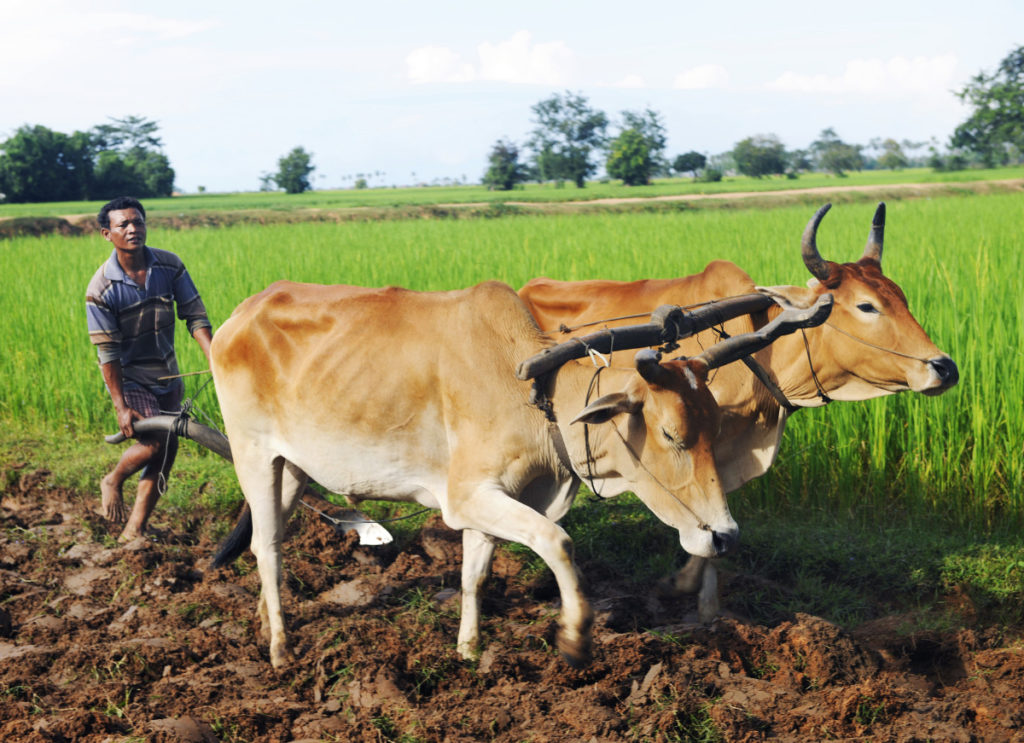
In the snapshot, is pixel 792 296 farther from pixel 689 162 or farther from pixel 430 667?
pixel 689 162

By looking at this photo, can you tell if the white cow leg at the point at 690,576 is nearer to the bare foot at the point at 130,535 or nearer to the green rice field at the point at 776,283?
the green rice field at the point at 776,283

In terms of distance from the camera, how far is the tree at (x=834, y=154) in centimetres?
8571

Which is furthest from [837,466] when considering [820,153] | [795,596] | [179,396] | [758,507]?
[820,153]

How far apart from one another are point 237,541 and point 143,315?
4.72ft

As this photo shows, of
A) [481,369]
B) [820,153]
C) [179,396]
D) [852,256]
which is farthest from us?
[820,153]

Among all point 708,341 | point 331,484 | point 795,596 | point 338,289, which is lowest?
point 795,596

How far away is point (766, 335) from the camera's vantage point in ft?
13.1

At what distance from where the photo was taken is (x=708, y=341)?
15.8 ft

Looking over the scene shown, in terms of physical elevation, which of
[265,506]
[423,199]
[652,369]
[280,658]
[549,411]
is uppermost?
[423,199]

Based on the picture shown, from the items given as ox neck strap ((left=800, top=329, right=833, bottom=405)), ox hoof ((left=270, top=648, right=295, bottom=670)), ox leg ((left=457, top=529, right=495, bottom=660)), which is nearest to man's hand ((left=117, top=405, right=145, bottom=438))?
ox hoof ((left=270, top=648, right=295, bottom=670))

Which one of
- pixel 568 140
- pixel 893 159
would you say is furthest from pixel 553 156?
pixel 893 159

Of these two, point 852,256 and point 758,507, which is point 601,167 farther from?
point 758,507

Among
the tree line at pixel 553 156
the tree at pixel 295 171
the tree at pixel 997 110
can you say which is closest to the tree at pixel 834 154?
the tree line at pixel 553 156

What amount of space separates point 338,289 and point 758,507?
310cm
